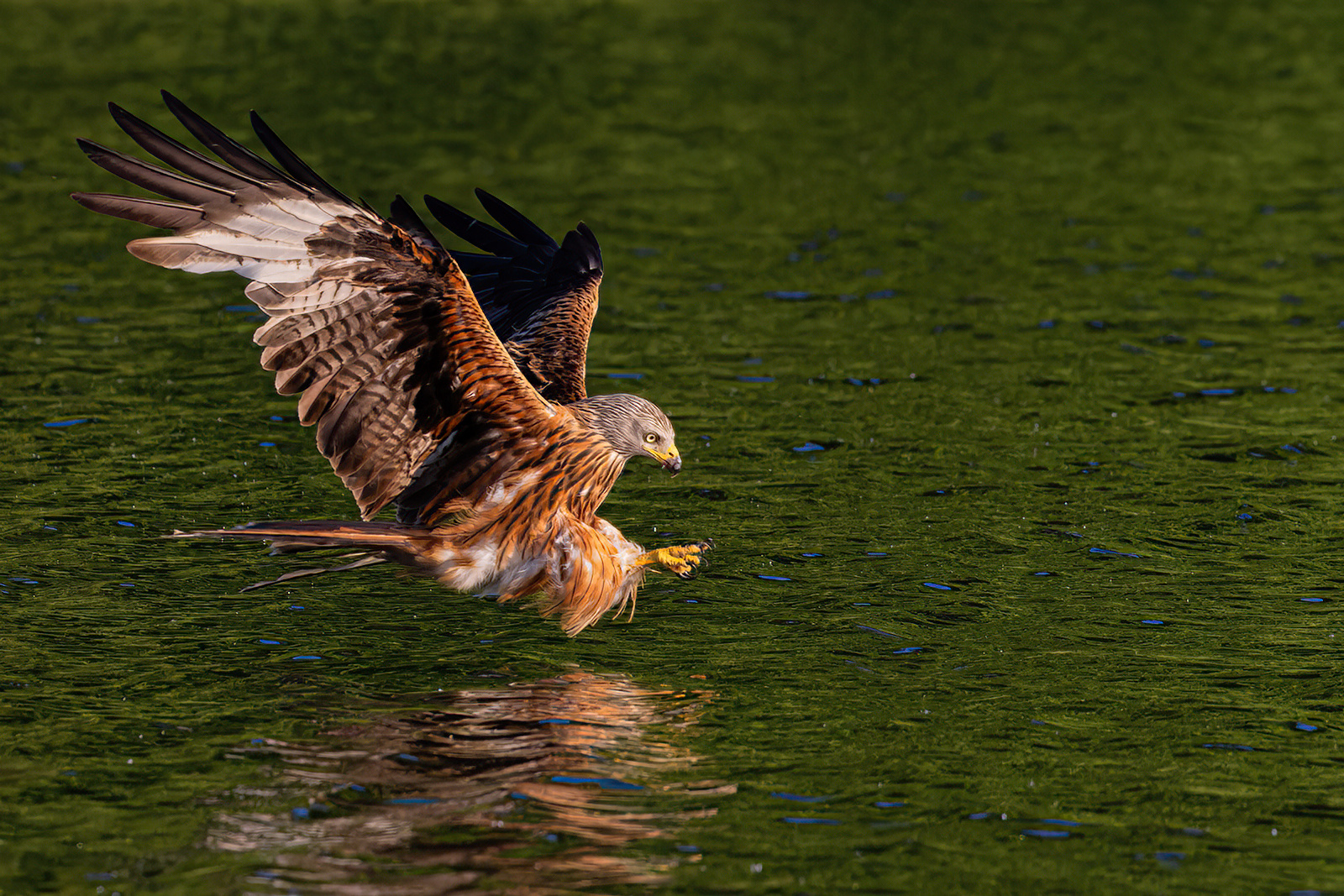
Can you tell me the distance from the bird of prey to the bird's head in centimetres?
1

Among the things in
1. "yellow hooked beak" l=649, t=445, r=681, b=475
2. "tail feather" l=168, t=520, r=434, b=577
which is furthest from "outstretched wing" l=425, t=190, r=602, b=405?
"tail feather" l=168, t=520, r=434, b=577

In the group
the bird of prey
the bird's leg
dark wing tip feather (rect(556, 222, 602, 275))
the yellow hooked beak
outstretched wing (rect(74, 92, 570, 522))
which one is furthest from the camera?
dark wing tip feather (rect(556, 222, 602, 275))

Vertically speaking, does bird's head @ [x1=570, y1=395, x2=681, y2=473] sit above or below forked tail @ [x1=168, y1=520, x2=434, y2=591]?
above

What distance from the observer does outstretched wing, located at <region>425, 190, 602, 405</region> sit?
458 inches

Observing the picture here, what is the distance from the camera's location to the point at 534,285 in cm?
1307

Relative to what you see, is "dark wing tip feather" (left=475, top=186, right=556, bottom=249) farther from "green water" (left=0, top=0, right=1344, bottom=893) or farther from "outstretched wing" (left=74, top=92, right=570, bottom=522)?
"outstretched wing" (left=74, top=92, right=570, bottom=522)

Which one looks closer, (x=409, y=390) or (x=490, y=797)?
(x=490, y=797)

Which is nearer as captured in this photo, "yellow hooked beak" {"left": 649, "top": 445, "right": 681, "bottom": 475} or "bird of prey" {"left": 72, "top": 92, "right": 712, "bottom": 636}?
"bird of prey" {"left": 72, "top": 92, "right": 712, "bottom": 636}

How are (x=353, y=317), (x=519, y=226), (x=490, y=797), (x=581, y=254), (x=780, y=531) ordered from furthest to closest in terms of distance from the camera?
(x=519, y=226), (x=780, y=531), (x=581, y=254), (x=353, y=317), (x=490, y=797)

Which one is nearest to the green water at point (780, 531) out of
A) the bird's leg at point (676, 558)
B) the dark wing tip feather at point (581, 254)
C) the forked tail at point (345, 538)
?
the bird's leg at point (676, 558)

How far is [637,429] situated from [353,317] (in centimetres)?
195

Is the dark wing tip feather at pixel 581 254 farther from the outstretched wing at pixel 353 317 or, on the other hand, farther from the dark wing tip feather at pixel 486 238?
the outstretched wing at pixel 353 317

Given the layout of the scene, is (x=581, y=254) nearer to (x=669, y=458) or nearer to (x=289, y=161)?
(x=669, y=458)

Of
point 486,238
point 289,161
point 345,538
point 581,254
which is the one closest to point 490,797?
point 345,538
